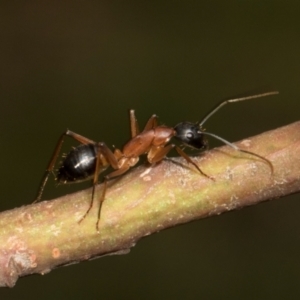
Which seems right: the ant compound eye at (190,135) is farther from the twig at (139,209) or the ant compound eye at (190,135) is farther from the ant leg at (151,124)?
the twig at (139,209)

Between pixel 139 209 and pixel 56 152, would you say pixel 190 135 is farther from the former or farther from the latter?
pixel 139 209

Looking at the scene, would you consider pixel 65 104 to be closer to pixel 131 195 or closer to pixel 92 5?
pixel 92 5

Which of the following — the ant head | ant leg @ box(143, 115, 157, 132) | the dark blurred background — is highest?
ant leg @ box(143, 115, 157, 132)

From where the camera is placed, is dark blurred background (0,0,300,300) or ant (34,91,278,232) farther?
dark blurred background (0,0,300,300)

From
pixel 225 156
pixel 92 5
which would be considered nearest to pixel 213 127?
pixel 92 5

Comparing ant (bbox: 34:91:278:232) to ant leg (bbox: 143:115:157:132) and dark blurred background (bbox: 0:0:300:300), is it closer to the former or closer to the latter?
ant leg (bbox: 143:115:157:132)

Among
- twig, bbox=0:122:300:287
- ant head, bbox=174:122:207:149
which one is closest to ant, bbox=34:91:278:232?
ant head, bbox=174:122:207:149

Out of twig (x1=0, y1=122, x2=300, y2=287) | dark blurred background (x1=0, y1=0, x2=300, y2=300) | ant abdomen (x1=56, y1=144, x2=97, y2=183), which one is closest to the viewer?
twig (x1=0, y1=122, x2=300, y2=287)

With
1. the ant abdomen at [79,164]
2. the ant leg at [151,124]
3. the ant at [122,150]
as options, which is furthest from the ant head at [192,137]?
the ant abdomen at [79,164]
